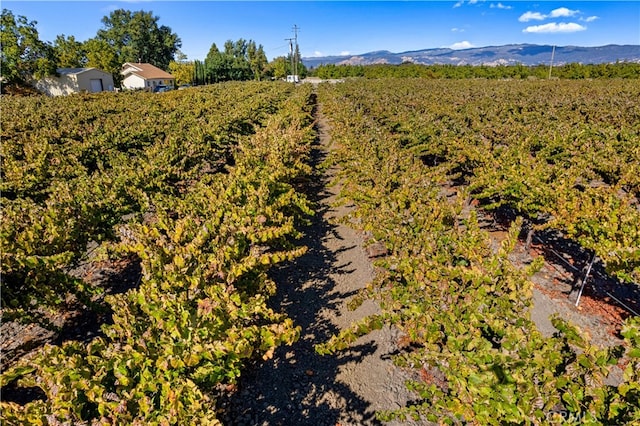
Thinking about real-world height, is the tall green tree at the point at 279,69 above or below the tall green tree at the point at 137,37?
below

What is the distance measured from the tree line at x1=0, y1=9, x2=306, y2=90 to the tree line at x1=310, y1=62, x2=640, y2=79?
1460 centimetres

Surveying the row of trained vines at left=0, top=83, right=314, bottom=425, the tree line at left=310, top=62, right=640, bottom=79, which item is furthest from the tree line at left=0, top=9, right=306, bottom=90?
the row of trained vines at left=0, top=83, right=314, bottom=425

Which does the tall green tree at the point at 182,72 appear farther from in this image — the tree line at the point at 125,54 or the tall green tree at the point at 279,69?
the tall green tree at the point at 279,69

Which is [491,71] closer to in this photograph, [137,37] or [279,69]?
[279,69]

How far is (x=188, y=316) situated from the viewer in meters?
4.30

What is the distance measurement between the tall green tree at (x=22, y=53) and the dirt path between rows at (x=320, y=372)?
65.4 meters

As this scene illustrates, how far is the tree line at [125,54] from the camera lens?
171ft

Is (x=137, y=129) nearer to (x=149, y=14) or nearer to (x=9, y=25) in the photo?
(x=9, y=25)

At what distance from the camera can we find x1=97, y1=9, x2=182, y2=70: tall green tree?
3664 inches

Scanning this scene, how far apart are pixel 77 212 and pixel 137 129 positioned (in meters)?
12.0

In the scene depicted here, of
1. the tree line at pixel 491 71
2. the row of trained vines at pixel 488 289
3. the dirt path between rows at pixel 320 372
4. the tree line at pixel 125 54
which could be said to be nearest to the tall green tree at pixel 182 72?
the tree line at pixel 125 54

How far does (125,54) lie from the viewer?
92.3 m

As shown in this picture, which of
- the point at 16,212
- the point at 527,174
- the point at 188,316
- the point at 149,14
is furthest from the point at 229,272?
the point at 149,14

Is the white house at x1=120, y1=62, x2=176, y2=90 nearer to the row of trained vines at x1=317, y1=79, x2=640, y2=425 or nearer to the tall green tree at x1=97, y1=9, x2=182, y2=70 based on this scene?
the tall green tree at x1=97, y1=9, x2=182, y2=70
